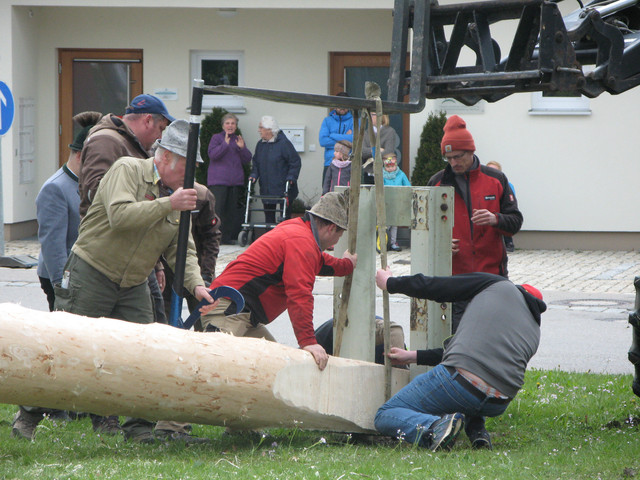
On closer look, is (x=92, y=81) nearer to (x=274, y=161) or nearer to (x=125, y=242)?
(x=274, y=161)

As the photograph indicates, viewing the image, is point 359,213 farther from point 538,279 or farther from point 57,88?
point 57,88

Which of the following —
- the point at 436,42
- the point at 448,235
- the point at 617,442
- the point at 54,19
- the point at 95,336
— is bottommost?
the point at 617,442

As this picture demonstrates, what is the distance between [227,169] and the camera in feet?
53.2

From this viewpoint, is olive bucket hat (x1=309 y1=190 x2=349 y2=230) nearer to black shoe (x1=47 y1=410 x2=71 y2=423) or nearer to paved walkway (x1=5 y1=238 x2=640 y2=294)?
black shoe (x1=47 y1=410 x2=71 y2=423)

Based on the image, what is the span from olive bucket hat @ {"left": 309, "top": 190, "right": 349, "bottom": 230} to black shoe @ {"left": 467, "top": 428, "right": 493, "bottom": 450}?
1408 mm

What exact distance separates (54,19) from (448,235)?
1385 centimetres

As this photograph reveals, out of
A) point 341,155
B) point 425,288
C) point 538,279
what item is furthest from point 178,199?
point 341,155

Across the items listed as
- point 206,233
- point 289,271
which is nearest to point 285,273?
point 289,271

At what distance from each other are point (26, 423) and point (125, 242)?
4.04 feet

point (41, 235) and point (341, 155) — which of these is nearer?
point (41, 235)

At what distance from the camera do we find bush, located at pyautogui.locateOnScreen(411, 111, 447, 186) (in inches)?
605

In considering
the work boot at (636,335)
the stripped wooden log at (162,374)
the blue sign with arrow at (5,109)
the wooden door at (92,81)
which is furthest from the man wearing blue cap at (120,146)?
the wooden door at (92,81)

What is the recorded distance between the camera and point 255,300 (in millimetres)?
5609

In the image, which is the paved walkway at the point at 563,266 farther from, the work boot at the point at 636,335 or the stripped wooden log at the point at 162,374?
the stripped wooden log at the point at 162,374
